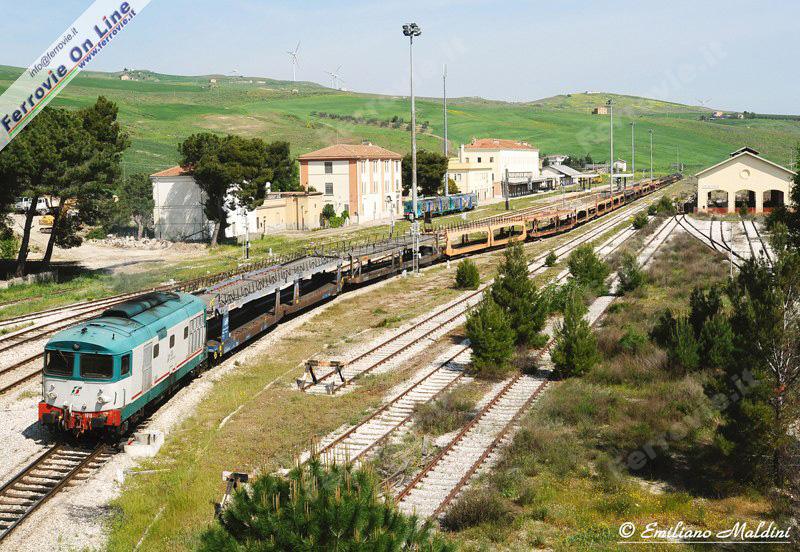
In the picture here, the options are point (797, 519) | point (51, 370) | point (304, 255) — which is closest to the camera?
point (797, 519)

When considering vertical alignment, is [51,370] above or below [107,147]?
below

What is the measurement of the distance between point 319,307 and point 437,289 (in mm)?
8680

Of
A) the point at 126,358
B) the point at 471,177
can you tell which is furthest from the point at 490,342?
the point at 471,177

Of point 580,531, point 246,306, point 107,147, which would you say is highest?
point 107,147

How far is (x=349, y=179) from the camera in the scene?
84188 mm

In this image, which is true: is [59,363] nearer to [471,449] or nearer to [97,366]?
[97,366]

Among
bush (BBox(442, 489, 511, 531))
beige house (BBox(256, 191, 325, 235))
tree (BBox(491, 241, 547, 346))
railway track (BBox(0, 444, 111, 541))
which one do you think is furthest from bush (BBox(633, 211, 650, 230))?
railway track (BBox(0, 444, 111, 541))

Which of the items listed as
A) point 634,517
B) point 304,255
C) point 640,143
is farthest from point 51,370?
point 640,143

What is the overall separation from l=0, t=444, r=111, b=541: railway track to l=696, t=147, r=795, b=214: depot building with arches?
67.0m

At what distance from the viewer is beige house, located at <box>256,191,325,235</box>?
241ft

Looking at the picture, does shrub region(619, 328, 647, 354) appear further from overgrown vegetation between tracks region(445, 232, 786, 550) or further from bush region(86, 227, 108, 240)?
bush region(86, 227, 108, 240)

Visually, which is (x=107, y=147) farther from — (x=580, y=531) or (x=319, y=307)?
(x=580, y=531)

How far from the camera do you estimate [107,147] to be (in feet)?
166

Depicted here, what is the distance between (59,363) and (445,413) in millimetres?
10202
